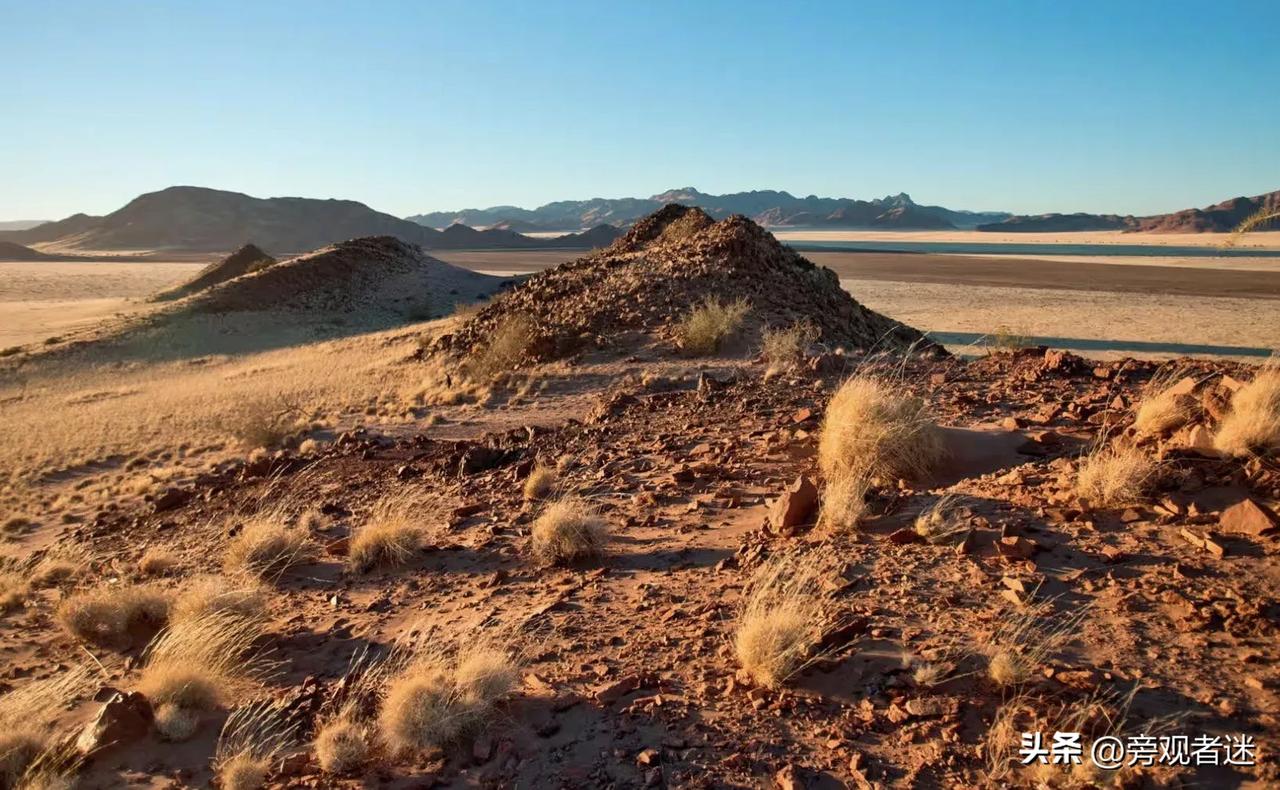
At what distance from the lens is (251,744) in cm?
471

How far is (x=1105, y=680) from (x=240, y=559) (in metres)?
6.57

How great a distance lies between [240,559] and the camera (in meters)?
7.52

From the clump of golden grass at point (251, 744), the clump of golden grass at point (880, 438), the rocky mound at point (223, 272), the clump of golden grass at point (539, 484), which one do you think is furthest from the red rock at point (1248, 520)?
the rocky mound at point (223, 272)

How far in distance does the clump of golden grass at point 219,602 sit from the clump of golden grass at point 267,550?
467 mm

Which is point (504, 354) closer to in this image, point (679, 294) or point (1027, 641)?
point (679, 294)

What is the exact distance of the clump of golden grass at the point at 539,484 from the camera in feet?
26.6

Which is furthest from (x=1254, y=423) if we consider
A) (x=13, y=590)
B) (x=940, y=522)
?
(x=13, y=590)

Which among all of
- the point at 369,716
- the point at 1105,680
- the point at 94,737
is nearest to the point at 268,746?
the point at 369,716

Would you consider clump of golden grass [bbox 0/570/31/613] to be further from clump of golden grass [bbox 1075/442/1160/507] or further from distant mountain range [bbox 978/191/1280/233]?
distant mountain range [bbox 978/191/1280/233]

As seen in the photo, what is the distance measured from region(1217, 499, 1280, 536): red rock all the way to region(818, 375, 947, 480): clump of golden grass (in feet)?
7.57

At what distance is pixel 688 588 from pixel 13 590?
22.0 ft

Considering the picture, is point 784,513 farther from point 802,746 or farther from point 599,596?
point 802,746

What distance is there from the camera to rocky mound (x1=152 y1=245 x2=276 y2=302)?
41719mm

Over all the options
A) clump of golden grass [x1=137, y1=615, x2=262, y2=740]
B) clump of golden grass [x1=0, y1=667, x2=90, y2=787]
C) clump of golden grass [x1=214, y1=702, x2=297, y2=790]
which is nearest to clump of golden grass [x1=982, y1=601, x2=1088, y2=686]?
clump of golden grass [x1=214, y1=702, x2=297, y2=790]
